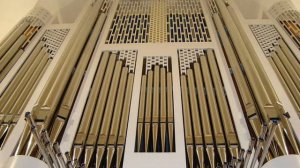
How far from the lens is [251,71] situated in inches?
223

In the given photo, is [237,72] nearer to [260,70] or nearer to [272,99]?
[260,70]

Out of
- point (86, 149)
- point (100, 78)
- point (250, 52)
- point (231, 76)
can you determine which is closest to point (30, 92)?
point (100, 78)

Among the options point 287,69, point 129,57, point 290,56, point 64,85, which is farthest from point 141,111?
point 290,56

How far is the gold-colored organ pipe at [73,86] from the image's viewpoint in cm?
484

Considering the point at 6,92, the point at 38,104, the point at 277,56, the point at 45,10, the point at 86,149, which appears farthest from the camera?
the point at 45,10

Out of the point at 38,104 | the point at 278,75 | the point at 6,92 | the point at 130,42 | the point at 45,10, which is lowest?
the point at 38,104

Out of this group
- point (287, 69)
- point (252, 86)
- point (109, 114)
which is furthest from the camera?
point (287, 69)

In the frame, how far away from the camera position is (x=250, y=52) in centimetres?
621

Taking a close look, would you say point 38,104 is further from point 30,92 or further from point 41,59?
point 41,59

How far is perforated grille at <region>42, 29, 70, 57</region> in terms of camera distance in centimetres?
667

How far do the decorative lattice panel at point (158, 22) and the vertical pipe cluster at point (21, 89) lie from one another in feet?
3.69

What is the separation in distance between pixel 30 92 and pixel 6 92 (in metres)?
0.31

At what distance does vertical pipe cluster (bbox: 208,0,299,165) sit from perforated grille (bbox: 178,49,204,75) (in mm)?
440

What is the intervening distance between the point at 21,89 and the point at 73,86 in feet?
2.33
